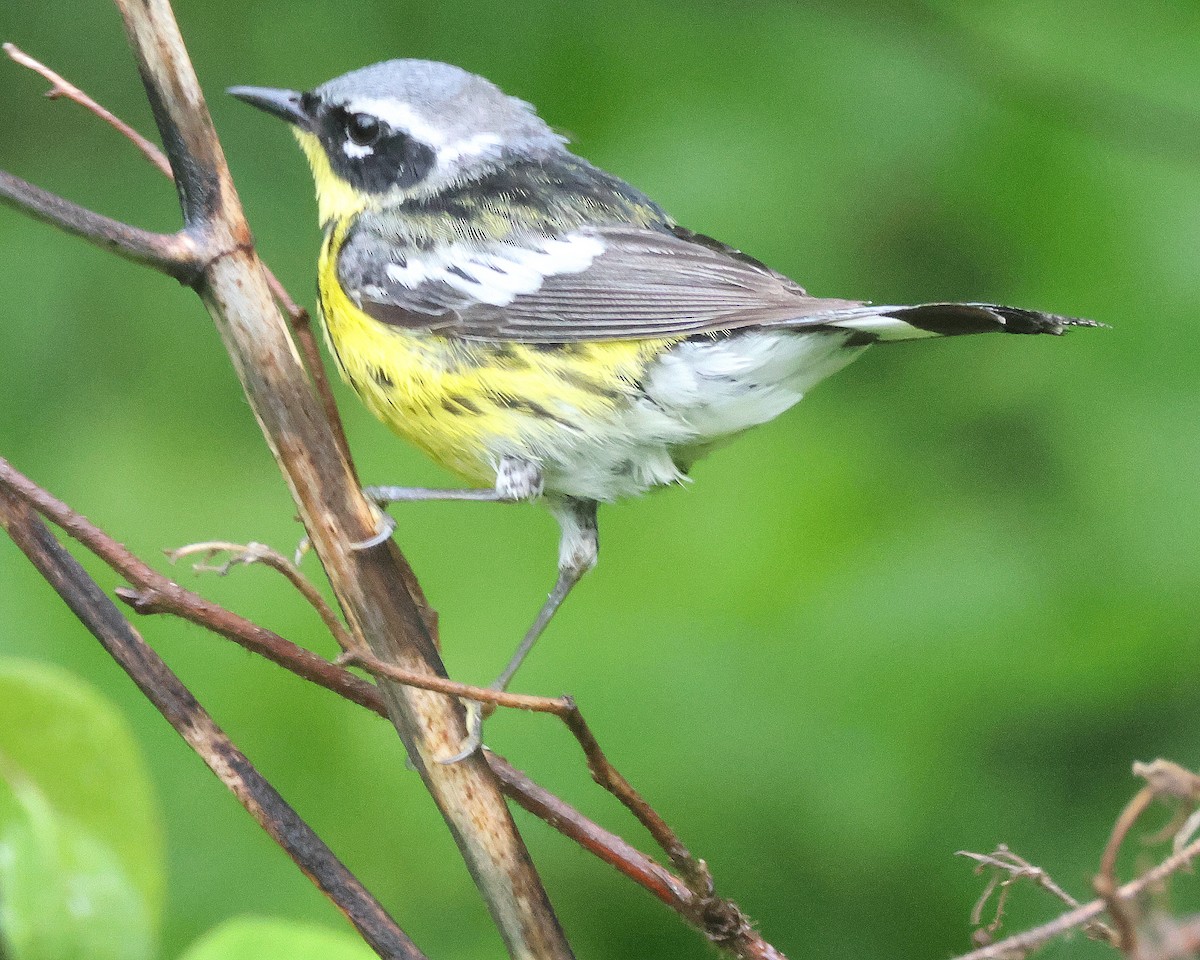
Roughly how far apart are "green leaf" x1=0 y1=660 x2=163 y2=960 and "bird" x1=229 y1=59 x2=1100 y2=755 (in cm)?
66

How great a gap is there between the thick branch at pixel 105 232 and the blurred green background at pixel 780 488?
1598 millimetres

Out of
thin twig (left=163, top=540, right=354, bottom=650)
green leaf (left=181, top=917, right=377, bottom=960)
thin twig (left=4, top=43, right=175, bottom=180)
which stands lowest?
green leaf (left=181, top=917, right=377, bottom=960)

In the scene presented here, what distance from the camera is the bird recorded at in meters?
2.19

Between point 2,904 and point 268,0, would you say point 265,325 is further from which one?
point 268,0

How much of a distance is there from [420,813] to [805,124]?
1776 mm

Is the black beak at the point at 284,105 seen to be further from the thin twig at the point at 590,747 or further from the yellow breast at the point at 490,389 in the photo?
the thin twig at the point at 590,747

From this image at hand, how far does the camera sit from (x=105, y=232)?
1.15 metres

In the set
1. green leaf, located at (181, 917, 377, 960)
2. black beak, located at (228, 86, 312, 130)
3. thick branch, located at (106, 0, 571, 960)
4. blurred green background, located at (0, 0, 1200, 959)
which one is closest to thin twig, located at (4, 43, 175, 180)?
thick branch, located at (106, 0, 571, 960)

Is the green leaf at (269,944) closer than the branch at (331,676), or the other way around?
the branch at (331,676)

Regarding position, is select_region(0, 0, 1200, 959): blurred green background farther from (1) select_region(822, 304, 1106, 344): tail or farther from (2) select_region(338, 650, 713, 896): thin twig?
(2) select_region(338, 650, 713, 896): thin twig

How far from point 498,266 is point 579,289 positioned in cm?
16

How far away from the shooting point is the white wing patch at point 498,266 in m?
2.29

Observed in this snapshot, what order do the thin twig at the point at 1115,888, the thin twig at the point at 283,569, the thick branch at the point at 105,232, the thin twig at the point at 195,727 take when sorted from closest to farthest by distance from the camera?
the thin twig at the point at 1115,888 → the thick branch at the point at 105,232 → the thin twig at the point at 195,727 → the thin twig at the point at 283,569

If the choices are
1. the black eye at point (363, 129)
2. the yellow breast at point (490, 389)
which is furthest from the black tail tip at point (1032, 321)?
the black eye at point (363, 129)
